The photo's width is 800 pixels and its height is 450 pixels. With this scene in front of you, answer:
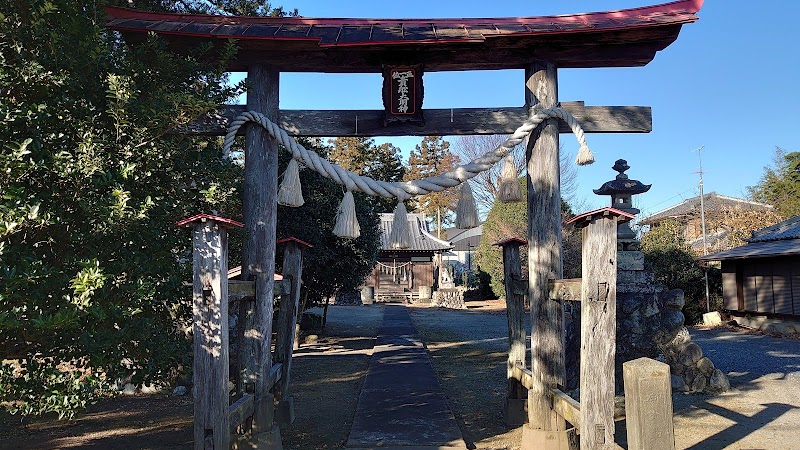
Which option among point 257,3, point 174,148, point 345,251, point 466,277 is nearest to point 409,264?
point 466,277

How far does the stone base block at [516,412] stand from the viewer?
5887mm

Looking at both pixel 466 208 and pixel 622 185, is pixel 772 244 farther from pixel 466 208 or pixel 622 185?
pixel 466 208

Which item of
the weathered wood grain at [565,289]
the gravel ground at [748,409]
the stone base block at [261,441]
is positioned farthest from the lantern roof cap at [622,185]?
the stone base block at [261,441]

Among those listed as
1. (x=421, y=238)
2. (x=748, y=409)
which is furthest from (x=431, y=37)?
(x=421, y=238)

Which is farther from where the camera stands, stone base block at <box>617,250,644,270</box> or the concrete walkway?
stone base block at <box>617,250,644,270</box>

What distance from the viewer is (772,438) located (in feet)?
18.1

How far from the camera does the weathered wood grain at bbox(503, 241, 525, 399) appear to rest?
599 centimetres

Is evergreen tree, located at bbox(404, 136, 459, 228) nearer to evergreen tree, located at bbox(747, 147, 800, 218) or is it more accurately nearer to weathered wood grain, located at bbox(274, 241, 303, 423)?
evergreen tree, located at bbox(747, 147, 800, 218)

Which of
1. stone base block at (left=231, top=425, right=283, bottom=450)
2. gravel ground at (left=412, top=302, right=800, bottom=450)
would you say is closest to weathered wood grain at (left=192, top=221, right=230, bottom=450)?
stone base block at (left=231, top=425, right=283, bottom=450)

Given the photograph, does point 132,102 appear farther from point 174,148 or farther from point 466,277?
point 466,277

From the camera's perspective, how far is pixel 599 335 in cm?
360

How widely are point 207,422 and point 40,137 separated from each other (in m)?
2.14

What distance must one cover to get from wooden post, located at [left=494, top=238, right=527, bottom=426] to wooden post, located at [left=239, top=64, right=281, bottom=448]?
2610mm

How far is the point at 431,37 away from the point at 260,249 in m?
2.56
